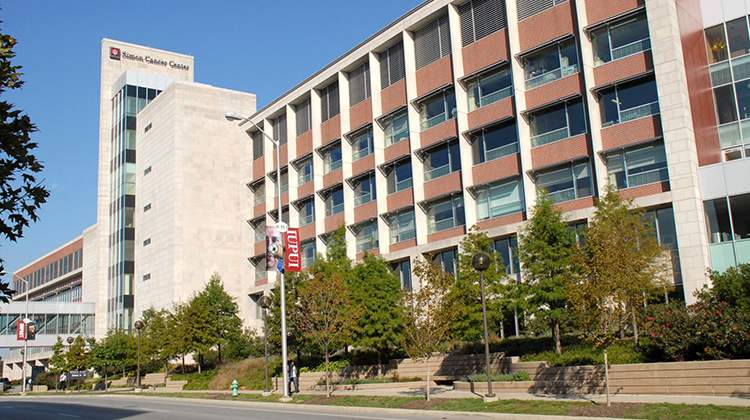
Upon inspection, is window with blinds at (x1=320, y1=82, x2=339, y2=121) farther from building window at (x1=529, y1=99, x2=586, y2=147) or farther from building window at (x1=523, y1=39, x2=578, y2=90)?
building window at (x1=529, y1=99, x2=586, y2=147)

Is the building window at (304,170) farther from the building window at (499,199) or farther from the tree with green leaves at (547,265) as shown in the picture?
the tree with green leaves at (547,265)

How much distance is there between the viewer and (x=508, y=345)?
31.5 metres

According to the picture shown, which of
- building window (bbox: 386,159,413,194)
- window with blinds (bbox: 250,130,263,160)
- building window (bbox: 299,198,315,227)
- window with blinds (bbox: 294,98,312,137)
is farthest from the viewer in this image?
window with blinds (bbox: 250,130,263,160)

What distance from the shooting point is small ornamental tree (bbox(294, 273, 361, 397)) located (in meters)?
28.6

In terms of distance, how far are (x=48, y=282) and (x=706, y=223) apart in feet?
343

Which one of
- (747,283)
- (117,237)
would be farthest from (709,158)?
(117,237)

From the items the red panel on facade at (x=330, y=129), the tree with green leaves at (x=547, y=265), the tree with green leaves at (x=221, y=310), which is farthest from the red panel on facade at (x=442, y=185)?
the tree with green leaves at (x=221, y=310)

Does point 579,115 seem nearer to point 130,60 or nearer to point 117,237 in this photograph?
point 117,237

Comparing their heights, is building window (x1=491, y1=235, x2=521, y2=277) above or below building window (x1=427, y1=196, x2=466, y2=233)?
below

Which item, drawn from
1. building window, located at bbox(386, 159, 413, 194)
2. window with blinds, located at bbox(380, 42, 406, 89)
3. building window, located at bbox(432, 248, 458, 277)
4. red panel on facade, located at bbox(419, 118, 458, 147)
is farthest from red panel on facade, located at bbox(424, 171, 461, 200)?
window with blinds, located at bbox(380, 42, 406, 89)

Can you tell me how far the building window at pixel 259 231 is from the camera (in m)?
59.1

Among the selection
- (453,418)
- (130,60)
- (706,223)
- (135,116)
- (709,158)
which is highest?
(130,60)

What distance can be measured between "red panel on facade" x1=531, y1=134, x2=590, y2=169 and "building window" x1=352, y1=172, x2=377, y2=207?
47.4 ft

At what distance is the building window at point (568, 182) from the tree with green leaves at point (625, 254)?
401 cm
